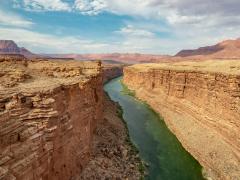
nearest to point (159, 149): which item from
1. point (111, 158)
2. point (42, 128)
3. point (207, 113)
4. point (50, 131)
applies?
point (111, 158)

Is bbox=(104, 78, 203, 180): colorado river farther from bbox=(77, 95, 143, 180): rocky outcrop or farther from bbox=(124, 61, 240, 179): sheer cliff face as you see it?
bbox=(77, 95, 143, 180): rocky outcrop

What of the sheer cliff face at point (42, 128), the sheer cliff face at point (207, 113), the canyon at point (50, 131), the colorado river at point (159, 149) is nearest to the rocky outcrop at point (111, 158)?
the canyon at point (50, 131)

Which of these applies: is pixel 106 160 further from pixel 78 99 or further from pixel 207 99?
pixel 207 99

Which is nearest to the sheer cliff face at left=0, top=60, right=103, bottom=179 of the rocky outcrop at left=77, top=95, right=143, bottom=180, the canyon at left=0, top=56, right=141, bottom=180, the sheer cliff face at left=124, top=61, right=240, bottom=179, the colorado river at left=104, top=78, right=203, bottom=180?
the canyon at left=0, top=56, right=141, bottom=180

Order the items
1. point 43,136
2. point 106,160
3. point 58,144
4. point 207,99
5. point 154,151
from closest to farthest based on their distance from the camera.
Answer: point 43,136
point 58,144
point 106,160
point 154,151
point 207,99

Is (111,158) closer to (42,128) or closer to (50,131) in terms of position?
(50,131)

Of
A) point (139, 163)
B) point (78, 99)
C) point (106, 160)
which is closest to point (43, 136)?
point (78, 99)
